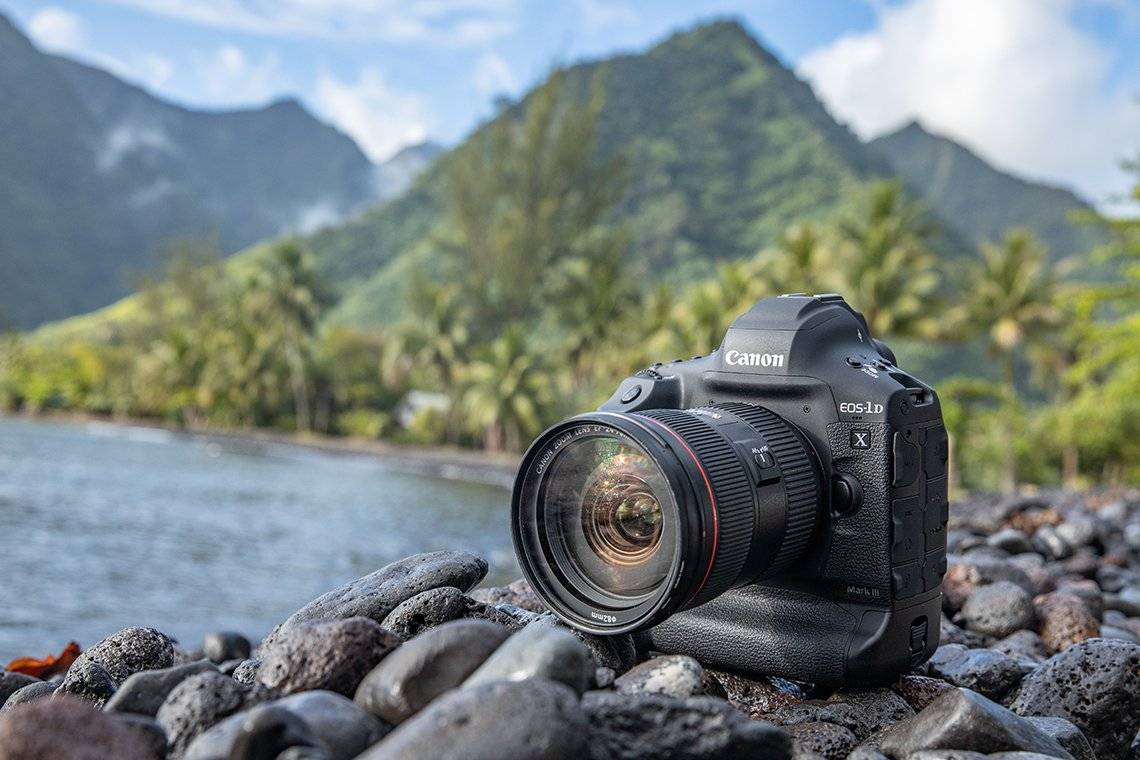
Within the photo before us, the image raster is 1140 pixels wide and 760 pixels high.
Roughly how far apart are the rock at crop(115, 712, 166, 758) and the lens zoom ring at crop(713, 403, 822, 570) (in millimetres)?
1270

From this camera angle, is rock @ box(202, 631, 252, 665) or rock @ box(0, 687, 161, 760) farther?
rock @ box(202, 631, 252, 665)

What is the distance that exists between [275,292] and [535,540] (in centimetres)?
3732

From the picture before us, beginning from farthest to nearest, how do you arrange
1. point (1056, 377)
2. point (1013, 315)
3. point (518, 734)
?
point (1056, 377)
point (1013, 315)
point (518, 734)

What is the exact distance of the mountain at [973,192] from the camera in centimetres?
7175

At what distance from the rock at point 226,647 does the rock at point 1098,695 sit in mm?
4422

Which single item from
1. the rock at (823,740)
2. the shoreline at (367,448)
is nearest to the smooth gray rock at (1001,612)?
the rock at (823,740)

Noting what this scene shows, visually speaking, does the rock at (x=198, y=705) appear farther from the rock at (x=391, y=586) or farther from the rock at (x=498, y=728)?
the rock at (x=391, y=586)

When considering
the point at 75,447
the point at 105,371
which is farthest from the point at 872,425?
the point at 105,371

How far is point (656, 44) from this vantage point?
88188 millimetres

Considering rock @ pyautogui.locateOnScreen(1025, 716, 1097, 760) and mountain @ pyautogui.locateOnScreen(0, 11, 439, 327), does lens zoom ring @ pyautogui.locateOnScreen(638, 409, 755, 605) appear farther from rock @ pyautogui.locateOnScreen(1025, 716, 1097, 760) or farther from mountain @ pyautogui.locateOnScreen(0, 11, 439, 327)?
mountain @ pyautogui.locateOnScreen(0, 11, 439, 327)

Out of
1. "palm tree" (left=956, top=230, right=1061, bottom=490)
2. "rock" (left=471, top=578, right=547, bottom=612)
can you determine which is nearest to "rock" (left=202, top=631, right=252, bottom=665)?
"rock" (left=471, top=578, right=547, bottom=612)

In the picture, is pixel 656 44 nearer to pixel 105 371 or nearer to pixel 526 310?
pixel 526 310

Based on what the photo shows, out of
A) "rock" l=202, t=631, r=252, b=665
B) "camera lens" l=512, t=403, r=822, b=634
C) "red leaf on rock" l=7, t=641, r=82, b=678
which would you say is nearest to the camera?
"camera lens" l=512, t=403, r=822, b=634

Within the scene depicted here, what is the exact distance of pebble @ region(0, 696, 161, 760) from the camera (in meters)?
1.64
